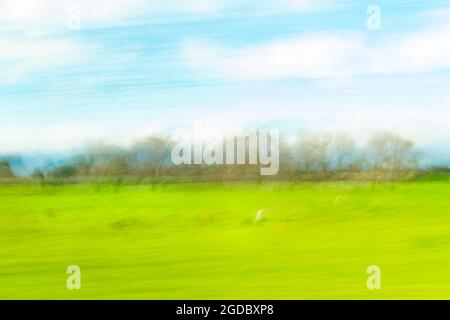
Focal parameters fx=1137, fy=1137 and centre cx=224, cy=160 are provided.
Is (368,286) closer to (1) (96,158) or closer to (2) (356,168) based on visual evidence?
(2) (356,168)

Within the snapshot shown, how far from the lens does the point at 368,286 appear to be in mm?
5770

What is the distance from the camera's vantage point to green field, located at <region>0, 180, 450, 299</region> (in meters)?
5.78

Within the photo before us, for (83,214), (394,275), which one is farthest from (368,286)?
(83,214)

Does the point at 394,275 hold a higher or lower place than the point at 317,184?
lower

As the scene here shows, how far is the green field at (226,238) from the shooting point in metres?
5.78

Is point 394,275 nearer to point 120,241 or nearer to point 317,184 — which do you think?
point 317,184

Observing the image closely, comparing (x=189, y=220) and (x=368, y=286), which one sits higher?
(x=189, y=220)

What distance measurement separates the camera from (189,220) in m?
5.89

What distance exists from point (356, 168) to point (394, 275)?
578 mm

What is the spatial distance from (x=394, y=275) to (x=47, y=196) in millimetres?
1840

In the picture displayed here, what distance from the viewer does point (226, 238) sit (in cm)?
586
